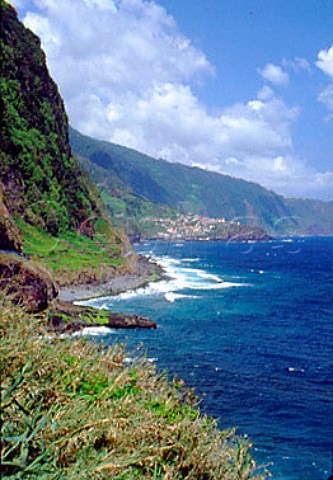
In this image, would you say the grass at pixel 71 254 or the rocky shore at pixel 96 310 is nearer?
the rocky shore at pixel 96 310

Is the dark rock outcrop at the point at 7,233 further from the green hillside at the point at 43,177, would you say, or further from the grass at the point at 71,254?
the green hillside at the point at 43,177

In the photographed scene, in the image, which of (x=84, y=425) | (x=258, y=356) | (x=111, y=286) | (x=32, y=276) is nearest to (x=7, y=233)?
(x=32, y=276)

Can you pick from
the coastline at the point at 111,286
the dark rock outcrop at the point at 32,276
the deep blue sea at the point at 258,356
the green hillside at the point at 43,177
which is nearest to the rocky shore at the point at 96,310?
the coastline at the point at 111,286

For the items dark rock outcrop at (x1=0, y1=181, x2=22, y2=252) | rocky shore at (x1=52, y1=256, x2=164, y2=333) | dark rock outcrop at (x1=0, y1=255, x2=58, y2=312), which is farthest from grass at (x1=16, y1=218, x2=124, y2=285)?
dark rock outcrop at (x1=0, y1=255, x2=58, y2=312)

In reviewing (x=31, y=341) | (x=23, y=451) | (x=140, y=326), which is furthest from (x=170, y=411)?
(x=140, y=326)

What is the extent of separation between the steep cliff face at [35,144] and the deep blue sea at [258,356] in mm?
30832

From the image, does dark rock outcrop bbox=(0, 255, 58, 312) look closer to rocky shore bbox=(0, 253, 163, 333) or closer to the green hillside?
rocky shore bbox=(0, 253, 163, 333)

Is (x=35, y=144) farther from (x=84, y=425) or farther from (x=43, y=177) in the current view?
(x=84, y=425)

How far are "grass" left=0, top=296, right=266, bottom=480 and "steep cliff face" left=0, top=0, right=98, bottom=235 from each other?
245ft

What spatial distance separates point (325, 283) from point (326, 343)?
49.9m

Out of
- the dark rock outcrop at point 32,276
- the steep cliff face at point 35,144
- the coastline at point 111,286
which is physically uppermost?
the steep cliff face at point 35,144

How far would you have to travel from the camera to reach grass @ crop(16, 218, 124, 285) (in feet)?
234

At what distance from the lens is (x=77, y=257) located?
267 feet

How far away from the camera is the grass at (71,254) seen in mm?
71375
